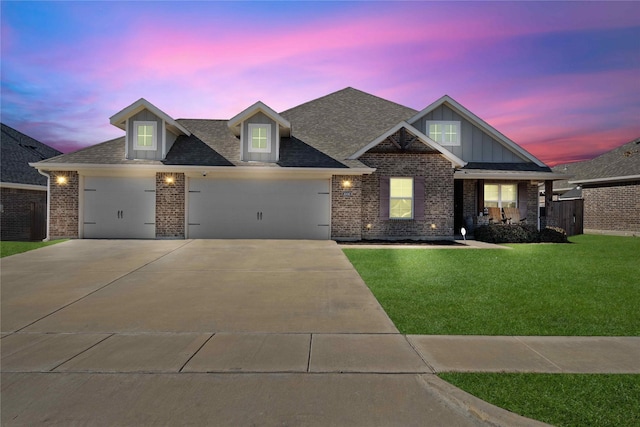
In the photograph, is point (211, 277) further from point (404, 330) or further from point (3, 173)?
point (3, 173)

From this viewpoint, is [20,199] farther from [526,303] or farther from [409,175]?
[526,303]

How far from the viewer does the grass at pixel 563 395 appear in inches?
127

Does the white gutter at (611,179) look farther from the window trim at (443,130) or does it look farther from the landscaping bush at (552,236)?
the window trim at (443,130)

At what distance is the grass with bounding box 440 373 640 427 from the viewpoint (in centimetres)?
323

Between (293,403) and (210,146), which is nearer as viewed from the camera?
(293,403)

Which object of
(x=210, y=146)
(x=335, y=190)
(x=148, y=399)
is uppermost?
(x=210, y=146)

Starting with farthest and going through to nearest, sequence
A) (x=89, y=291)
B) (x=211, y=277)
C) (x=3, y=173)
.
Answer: (x=3, y=173)
(x=211, y=277)
(x=89, y=291)

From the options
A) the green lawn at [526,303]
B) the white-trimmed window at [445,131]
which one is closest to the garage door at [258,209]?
the green lawn at [526,303]

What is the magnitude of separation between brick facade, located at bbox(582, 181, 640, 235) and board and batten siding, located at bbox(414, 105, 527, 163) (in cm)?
821

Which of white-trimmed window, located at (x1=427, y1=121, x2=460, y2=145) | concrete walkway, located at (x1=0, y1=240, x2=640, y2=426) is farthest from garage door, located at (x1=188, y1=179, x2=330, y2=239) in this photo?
concrete walkway, located at (x1=0, y1=240, x2=640, y2=426)

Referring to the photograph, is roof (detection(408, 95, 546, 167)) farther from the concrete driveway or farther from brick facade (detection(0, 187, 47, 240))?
brick facade (detection(0, 187, 47, 240))

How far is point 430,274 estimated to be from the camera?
936 cm

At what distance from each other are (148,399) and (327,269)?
6.70 meters

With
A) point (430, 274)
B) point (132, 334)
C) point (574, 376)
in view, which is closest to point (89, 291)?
point (132, 334)
